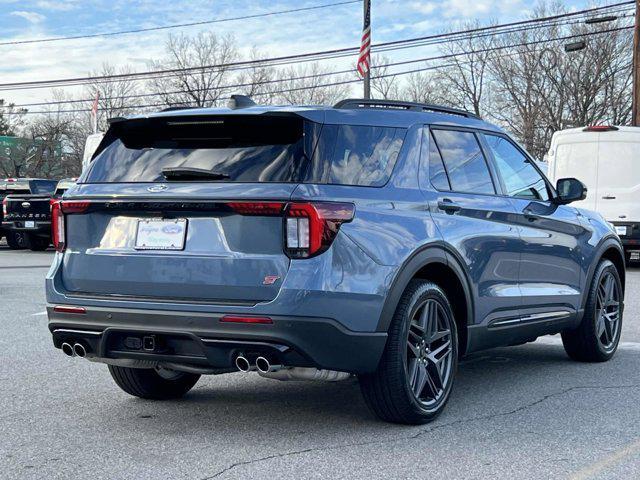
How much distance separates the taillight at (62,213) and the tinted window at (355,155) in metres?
1.30

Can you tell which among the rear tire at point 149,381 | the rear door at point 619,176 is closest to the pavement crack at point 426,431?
the rear tire at point 149,381

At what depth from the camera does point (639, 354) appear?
771 centimetres

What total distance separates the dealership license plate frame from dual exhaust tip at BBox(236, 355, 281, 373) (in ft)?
2.07

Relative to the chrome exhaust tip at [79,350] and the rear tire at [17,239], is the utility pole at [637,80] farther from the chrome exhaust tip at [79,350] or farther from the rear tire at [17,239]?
the chrome exhaust tip at [79,350]

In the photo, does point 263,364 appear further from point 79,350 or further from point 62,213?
point 62,213

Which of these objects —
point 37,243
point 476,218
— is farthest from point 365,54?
point 476,218

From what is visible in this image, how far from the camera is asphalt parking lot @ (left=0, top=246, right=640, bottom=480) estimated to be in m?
4.32

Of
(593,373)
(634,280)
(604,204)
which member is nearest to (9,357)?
(593,373)

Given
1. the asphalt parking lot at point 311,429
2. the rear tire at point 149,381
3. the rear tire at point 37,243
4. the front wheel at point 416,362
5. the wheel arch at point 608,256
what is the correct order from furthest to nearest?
the rear tire at point 37,243, the wheel arch at point 608,256, the rear tire at point 149,381, the front wheel at point 416,362, the asphalt parking lot at point 311,429

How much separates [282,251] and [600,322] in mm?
3783

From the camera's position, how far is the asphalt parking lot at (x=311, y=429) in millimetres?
4320

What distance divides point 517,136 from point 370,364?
1919 inches

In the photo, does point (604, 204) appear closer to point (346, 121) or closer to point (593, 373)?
point (593, 373)

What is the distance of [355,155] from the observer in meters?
4.88
